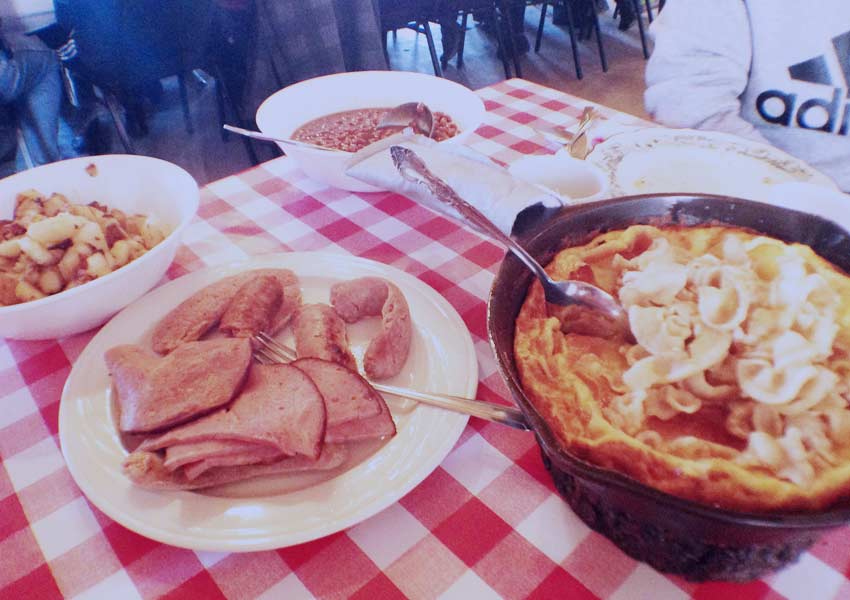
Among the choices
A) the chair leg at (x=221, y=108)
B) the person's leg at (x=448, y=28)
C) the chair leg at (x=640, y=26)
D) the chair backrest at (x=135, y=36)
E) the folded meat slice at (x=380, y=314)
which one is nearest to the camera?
the folded meat slice at (x=380, y=314)

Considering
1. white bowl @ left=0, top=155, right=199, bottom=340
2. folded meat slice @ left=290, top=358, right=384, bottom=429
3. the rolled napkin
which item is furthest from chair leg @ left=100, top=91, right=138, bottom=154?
folded meat slice @ left=290, top=358, right=384, bottom=429

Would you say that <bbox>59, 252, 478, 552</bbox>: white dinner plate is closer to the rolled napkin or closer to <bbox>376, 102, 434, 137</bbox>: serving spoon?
the rolled napkin

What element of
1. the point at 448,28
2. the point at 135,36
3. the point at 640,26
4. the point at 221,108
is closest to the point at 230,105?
the point at 221,108

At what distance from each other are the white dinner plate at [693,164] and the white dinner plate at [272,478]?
469 millimetres

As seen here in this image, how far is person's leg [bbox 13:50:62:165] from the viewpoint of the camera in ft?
8.66

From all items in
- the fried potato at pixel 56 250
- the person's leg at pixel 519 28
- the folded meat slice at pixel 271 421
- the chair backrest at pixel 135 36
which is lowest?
the person's leg at pixel 519 28

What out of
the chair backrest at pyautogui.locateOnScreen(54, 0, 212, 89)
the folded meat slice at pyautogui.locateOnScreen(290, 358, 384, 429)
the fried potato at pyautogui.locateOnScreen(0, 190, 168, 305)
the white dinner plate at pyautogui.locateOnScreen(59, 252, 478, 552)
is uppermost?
the chair backrest at pyautogui.locateOnScreen(54, 0, 212, 89)

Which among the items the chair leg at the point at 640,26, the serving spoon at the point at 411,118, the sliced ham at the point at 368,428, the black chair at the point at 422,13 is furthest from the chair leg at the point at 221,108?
the chair leg at the point at 640,26

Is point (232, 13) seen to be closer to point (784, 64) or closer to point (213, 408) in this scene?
point (784, 64)

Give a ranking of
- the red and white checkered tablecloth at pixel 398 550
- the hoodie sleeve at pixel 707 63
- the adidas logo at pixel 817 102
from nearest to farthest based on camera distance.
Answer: the red and white checkered tablecloth at pixel 398 550 < the adidas logo at pixel 817 102 < the hoodie sleeve at pixel 707 63

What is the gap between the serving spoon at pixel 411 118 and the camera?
1286 mm

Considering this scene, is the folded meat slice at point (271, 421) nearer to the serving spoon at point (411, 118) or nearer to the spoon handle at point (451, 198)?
the spoon handle at point (451, 198)

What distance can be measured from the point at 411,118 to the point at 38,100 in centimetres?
230

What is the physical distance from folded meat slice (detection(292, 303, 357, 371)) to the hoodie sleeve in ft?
4.21
